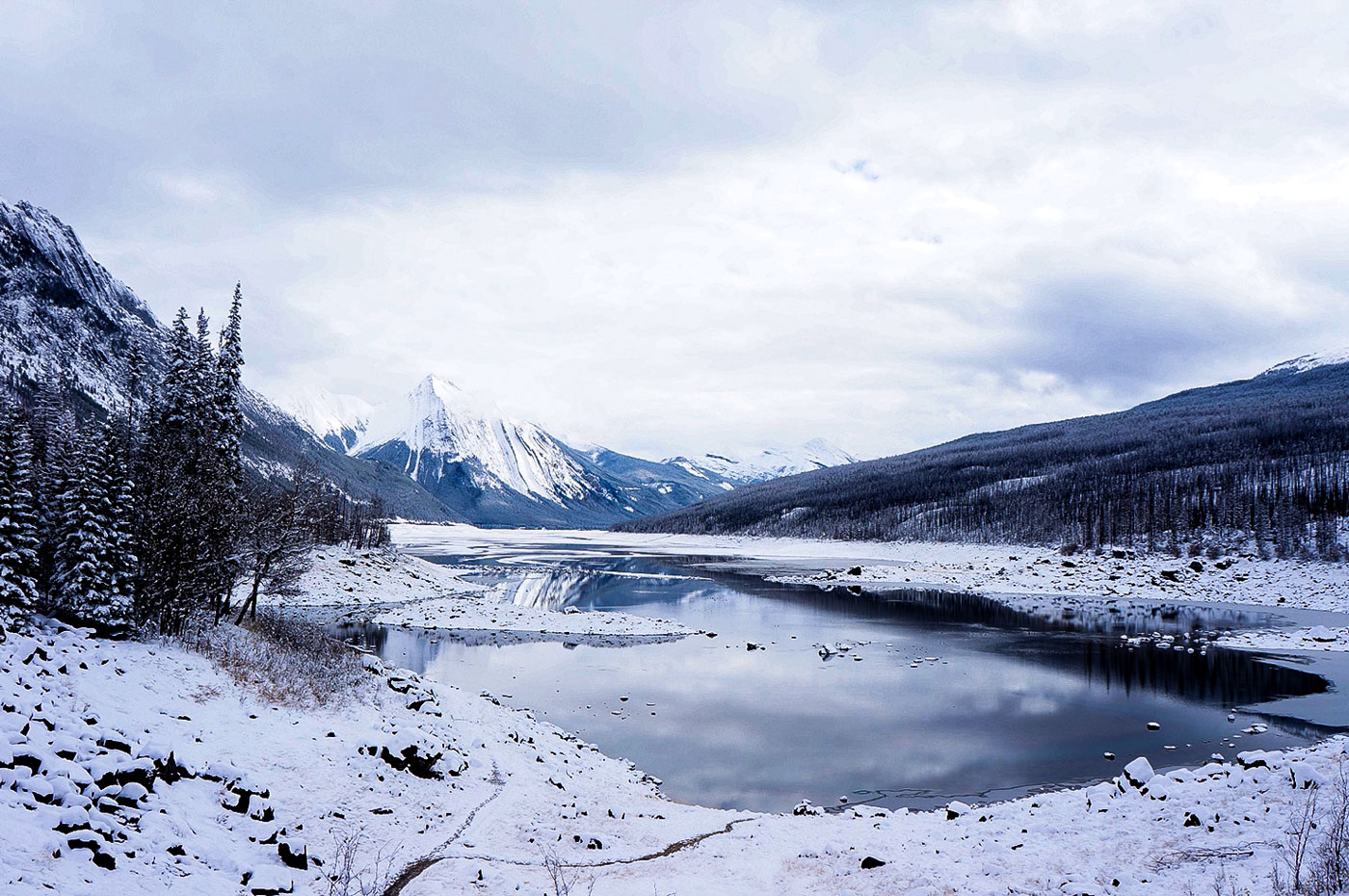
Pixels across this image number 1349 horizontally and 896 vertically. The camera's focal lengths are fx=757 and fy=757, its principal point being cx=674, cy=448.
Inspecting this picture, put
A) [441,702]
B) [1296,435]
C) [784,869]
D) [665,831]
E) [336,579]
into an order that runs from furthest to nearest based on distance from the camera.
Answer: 1. [1296,435]
2. [336,579]
3. [441,702]
4. [665,831]
5. [784,869]

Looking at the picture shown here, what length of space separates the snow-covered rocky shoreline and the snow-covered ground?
28092 mm

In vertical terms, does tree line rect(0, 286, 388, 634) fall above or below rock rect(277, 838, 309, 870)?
above

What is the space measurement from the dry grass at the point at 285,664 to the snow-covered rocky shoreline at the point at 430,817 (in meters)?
0.58

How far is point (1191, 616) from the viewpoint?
5731cm

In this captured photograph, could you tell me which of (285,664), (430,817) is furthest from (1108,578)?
(430,817)

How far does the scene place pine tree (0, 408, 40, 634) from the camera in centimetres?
1819

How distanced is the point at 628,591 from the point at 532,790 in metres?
59.2

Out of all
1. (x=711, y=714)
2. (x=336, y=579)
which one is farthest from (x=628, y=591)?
(x=711, y=714)

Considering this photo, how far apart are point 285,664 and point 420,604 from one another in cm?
3535

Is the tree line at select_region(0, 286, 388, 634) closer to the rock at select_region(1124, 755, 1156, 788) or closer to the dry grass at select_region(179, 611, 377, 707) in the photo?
the dry grass at select_region(179, 611, 377, 707)

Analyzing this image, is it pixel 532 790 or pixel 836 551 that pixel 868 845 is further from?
pixel 836 551

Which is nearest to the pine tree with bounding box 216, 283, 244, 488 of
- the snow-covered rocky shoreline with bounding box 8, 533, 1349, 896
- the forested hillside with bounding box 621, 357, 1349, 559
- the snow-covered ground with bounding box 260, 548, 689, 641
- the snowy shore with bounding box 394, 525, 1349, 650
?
the snow-covered ground with bounding box 260, 548, 689, 641

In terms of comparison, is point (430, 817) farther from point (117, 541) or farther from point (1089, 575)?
point (1089, 575)

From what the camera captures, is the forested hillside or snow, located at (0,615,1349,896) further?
the forested hillside
